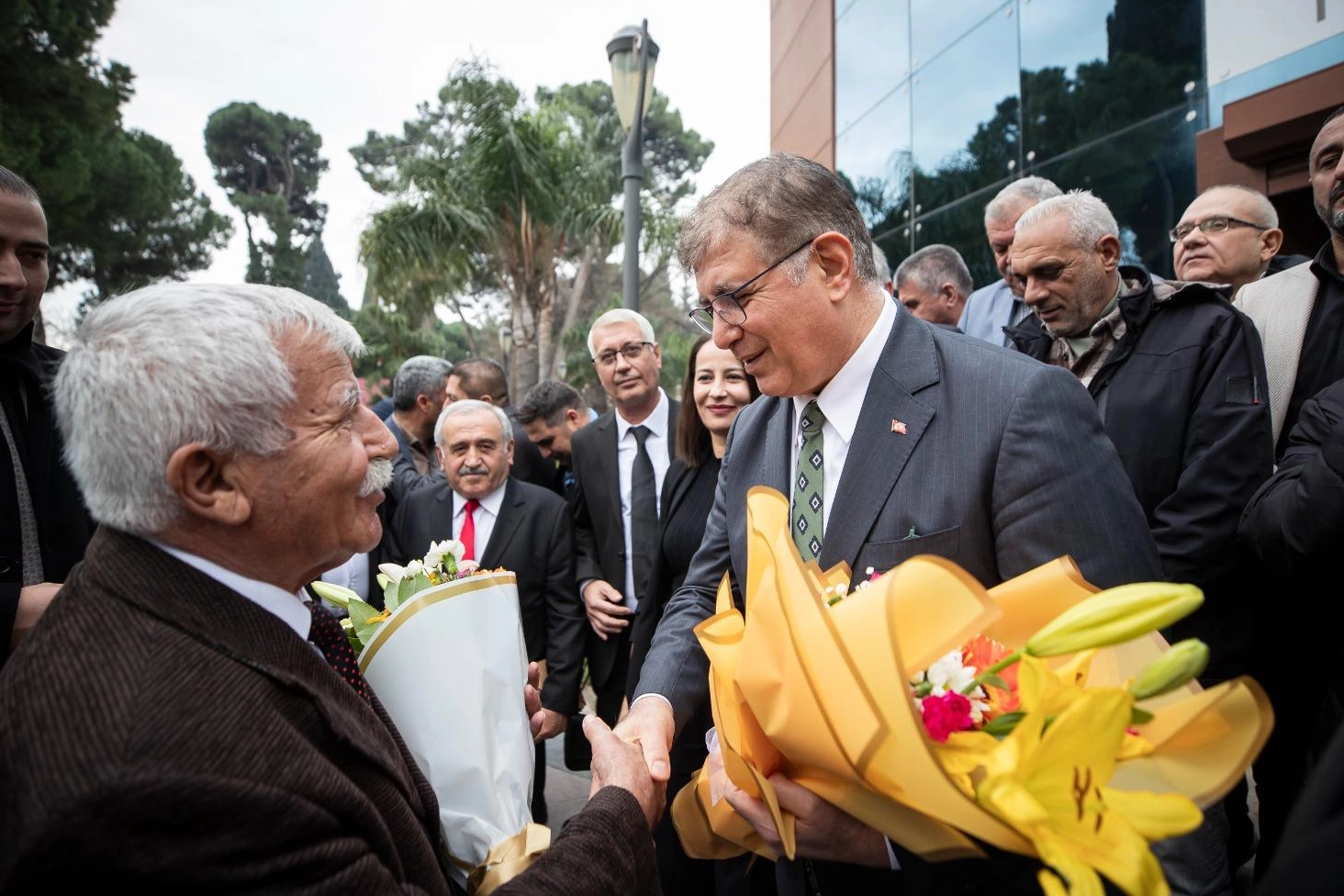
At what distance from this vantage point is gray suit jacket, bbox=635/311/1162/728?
162cm

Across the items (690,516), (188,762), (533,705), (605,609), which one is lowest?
(605,609)

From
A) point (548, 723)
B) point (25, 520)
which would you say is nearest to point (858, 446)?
point (548, 723)

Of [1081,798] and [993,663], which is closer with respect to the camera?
[1081,798]

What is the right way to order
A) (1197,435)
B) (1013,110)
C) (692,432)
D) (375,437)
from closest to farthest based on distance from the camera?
(375,437)
(1197,435)
(692,432)
(1013,110)

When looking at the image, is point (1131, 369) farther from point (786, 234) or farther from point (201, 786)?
point (201, 786)

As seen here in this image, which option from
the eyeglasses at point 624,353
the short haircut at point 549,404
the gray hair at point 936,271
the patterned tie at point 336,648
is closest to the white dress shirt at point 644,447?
the eyeglasses at point 624,353

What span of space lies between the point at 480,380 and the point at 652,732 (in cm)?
464

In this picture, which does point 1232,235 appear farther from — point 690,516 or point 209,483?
point 209,483

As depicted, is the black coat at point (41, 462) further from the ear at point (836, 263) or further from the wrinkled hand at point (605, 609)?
the wrinkled hand at point (605, 609)

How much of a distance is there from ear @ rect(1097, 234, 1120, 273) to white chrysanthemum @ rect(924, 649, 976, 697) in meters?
2.52

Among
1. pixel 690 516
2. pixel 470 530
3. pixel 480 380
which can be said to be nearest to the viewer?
pixel 690 516

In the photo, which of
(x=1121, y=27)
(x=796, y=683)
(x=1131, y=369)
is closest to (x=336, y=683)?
(x=796, y=683)

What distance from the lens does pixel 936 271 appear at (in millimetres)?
5254

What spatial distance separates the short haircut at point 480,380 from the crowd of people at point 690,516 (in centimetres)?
276
